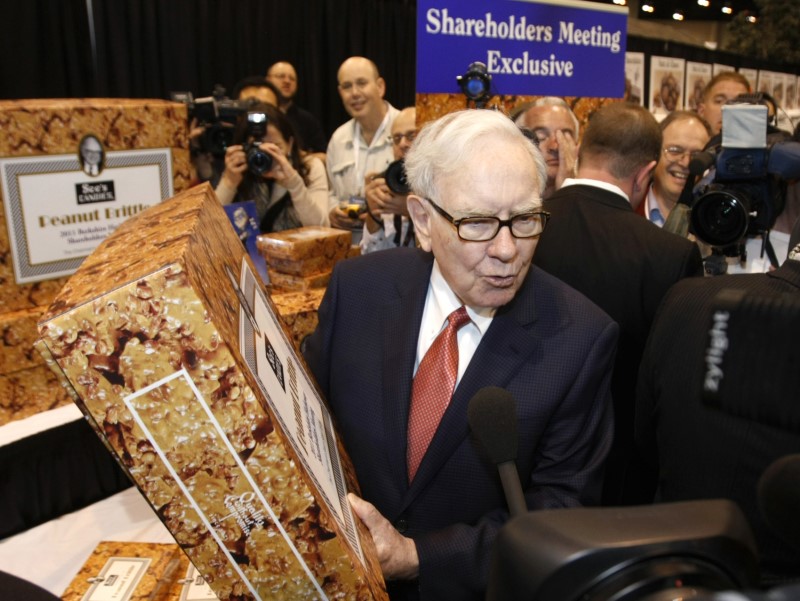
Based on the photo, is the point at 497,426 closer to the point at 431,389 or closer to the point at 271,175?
the point at 431,389

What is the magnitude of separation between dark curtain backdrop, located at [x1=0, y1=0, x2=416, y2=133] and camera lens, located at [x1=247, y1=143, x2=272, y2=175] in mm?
2551

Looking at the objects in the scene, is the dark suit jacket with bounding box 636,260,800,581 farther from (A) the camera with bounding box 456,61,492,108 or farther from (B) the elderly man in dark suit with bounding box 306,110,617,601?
(A) the camera with bounding box 456,61,492,108

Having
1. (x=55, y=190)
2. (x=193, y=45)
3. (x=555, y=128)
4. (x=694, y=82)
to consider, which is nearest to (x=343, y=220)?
(x=555, y=128)

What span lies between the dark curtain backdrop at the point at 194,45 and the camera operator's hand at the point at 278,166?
8.42ft

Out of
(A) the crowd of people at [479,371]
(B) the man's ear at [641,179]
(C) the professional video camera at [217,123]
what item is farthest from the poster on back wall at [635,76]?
(A) the crowd of people at [479,371]

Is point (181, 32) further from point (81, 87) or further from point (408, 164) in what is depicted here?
point (408, 164)

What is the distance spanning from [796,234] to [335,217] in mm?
1913

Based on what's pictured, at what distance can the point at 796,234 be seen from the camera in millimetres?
1111

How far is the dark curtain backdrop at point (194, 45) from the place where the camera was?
14.1 ft

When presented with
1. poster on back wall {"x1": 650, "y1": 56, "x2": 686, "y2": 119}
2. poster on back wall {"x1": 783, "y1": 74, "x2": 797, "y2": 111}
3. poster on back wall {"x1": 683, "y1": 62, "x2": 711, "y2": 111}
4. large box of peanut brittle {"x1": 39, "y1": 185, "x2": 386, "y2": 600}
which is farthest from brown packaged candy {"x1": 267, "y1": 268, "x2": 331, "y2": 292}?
poster on back wall {"x1": 783, "y1": 74, "x2": 797, "y2": 111}

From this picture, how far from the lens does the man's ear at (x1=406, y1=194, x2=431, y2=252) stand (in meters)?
1.30

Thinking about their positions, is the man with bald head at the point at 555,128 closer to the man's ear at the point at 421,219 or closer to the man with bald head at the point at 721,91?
the man's ear at the point at 421,219

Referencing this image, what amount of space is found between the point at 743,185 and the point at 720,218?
0.35 ft

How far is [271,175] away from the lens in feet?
8.54
